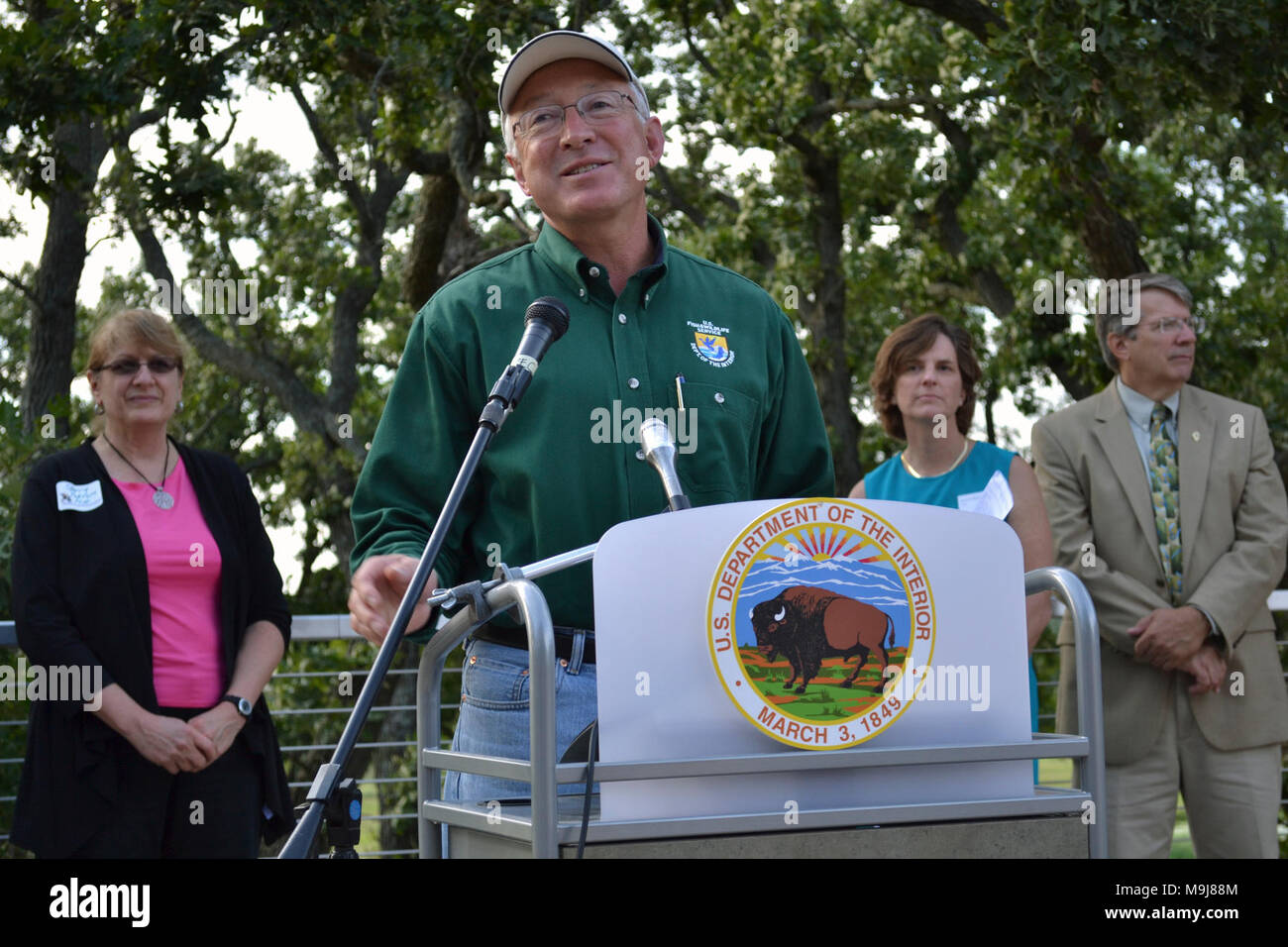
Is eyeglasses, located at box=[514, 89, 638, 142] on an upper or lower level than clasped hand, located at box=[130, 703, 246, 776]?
upper

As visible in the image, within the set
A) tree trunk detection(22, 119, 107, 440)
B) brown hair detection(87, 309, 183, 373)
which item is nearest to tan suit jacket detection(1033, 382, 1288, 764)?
brown hair detection(87, 309, 183, 373)

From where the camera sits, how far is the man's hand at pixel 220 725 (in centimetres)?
359

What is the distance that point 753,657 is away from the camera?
5.39ft

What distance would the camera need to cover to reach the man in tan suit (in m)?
4.09

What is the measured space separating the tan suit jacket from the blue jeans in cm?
215

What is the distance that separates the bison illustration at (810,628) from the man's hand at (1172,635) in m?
2.68

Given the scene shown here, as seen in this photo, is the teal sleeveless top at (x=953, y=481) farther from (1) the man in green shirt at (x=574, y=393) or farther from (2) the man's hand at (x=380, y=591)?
(2) the man's hand at (x=380, y=591)

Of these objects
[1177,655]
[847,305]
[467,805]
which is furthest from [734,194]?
[467,805]

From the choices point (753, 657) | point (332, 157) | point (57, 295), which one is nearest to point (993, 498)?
point (753, 657)

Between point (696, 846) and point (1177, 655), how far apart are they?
2895mm

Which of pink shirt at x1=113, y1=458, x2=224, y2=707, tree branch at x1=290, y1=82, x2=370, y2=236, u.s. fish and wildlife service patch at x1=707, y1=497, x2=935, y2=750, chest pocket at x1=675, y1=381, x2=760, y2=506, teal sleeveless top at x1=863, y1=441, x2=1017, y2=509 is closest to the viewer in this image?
u.s. fish and wildlife service patch at x1=707, y1=497, x2=935, y2=750

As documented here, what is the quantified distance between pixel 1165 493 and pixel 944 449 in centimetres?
69

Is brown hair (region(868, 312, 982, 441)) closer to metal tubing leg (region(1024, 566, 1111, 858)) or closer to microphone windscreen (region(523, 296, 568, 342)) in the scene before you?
metal tubing leg (region(1024, 566, 1111, 858))
